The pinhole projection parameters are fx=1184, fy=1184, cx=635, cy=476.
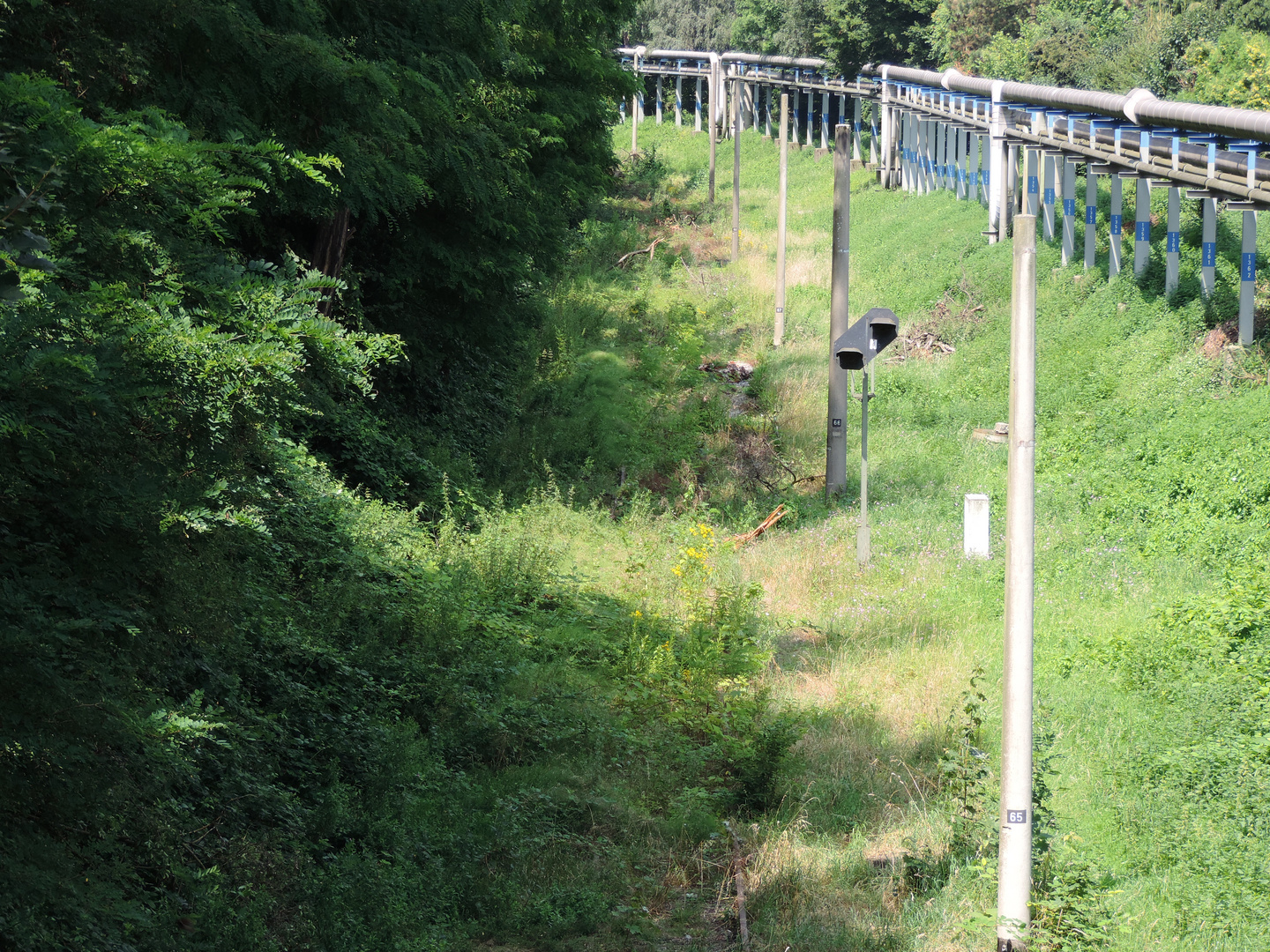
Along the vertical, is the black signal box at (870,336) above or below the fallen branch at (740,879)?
above

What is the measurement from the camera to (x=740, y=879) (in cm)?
745

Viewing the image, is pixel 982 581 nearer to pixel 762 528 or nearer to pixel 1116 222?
pixel 762 528

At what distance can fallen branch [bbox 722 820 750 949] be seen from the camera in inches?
269

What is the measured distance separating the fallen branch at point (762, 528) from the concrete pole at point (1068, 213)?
34.6 feet

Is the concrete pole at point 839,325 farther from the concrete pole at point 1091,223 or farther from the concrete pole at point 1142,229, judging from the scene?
the concrete pole at point 1091,223

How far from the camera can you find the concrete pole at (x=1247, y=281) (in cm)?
1673

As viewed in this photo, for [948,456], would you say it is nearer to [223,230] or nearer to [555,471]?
[555,471]

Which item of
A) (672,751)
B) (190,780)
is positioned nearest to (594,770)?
(672,751)

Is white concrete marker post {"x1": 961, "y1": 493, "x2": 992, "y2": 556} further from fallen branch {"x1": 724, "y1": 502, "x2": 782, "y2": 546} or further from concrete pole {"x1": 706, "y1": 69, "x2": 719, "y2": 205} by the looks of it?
concrete pole {"x1": 706, "y1": 69, "x2": 719, "y2": 205}

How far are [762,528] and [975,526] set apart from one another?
10.2 feet

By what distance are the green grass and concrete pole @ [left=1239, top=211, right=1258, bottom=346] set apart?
0.36 meters

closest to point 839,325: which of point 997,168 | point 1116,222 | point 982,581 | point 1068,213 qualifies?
point 982,581

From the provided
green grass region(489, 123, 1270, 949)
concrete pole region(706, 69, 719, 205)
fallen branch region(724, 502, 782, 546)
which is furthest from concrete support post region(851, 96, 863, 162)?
fallen branch region(724, 502, 782, 546)

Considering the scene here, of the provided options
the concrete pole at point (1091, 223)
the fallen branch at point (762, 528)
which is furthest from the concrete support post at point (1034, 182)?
the fallen branch at point (762, 528)
